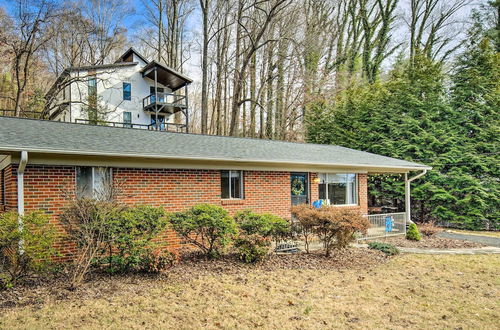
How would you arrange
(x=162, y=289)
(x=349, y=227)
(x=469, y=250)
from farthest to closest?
(x=469, y=250), (x=349, y=227), (x=162, y=289)

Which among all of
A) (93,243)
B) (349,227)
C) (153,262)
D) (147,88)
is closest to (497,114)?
(349,227)

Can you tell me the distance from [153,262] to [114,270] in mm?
855

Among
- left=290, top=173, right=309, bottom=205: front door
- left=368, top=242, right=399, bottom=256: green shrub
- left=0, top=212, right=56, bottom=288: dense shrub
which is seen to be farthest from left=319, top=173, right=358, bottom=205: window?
left=0, top=212, right=56, bottom=288: dense shrub

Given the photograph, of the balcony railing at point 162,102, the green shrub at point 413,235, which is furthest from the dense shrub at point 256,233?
the balcony railing at point 162,102

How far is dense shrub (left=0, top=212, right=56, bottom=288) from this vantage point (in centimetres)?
544

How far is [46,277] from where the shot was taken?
640cm

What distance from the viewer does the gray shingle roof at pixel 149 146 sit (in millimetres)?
7289

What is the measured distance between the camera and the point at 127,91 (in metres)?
25.6

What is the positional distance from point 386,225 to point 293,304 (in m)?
7.68

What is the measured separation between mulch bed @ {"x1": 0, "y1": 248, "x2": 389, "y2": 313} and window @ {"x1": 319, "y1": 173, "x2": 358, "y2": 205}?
3.44 metres

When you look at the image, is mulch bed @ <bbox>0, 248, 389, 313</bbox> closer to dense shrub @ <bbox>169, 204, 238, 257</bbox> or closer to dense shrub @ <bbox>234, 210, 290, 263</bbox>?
dense shrub @ <bbox>234, 210, 290, 263</bbox>

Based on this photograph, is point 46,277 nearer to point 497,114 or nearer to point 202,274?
point 202,274

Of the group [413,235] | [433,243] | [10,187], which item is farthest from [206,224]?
[433,243]

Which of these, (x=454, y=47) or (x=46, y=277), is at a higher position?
(x=454, y=47)
